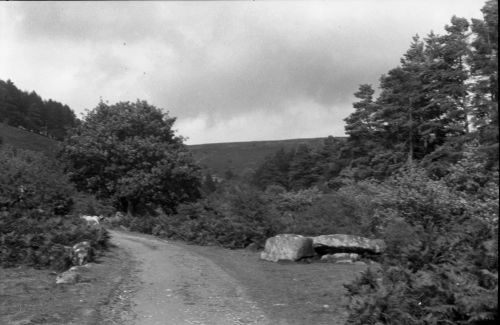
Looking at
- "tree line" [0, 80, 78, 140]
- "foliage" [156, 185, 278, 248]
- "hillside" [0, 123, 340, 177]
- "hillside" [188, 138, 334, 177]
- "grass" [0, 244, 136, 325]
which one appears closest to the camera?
"grass" [0, 244, 136, 325]

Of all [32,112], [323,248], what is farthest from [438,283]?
[32,112]

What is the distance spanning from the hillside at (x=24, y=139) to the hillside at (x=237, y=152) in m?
68.8

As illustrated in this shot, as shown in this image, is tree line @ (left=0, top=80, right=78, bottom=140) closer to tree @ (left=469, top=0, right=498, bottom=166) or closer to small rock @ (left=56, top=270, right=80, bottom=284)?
small rock @ (left=56, top=270, right=80, bottom=284)

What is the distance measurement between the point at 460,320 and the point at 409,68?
41751 mm

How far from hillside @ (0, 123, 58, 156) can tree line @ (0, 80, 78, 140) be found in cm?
465

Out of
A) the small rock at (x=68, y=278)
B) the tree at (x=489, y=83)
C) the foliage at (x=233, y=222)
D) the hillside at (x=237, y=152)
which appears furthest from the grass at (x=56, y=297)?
the hillside at (x=237, y=152)

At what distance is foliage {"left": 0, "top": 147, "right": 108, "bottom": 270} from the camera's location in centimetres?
1288

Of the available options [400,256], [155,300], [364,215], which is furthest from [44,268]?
[364,215]

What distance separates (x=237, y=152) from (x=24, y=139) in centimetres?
9566

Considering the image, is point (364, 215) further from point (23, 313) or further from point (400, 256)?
point (23, 313)

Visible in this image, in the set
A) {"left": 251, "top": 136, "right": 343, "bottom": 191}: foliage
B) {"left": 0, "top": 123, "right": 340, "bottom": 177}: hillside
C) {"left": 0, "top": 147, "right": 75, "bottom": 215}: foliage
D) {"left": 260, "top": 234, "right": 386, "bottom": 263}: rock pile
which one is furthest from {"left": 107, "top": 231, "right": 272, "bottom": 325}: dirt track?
{"left": 0, "top": 123, "right": 340, "bottom": 177}: hillside

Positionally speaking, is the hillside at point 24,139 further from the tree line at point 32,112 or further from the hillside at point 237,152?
the hillside at point 237,152

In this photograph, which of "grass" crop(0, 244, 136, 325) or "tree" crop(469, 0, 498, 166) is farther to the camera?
"grass" crop(0, 244, 136, 325)

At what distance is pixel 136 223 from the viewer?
2758 centimetres
